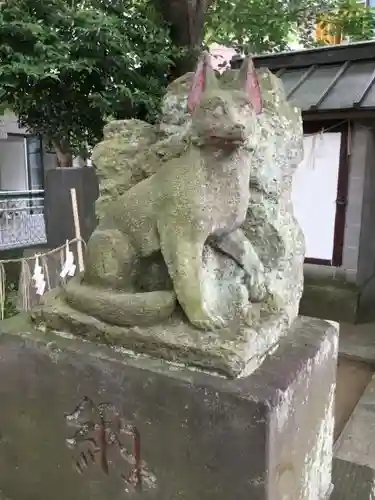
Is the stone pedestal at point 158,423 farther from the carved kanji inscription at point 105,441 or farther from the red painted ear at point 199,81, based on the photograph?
the red painted ear at point 199,81

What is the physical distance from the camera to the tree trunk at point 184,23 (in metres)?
4.21

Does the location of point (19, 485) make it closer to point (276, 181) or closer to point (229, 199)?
point (229, 199)

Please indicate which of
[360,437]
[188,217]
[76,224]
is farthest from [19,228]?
[188,217]

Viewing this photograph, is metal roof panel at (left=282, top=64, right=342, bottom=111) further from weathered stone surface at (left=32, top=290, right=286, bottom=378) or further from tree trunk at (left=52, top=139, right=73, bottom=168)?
weathered stone surface at (left=32, top=290, right=286, bottom=378)

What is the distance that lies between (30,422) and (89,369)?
1.09 feet

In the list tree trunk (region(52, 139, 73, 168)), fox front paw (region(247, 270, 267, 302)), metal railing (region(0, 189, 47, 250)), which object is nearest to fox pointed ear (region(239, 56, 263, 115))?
fox front paw (region(247, 270, 267, 302))

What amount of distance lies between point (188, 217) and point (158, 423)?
581mm

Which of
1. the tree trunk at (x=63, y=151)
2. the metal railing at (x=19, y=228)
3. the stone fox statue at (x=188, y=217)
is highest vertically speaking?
the tree trunk at (x=63, y=151)

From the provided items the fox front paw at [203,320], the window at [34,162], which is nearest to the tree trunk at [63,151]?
the fox front paw at [203,320]

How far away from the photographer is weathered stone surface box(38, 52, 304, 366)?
4.35 ft

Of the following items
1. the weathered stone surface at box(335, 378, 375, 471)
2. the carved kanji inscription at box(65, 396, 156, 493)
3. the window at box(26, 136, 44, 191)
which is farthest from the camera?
the window at box(26, 136, 44, 191)

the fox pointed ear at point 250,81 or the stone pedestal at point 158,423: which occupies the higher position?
the fox pointed ear at point 250,81

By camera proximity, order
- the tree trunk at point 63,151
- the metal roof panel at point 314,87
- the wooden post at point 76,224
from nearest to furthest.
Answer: the wooden post at point 76,224 → the metal roof panel at point 314,87 → the tree trunk at point 63,151

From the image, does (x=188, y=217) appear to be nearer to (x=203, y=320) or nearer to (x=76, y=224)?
(x=203, y=320)
